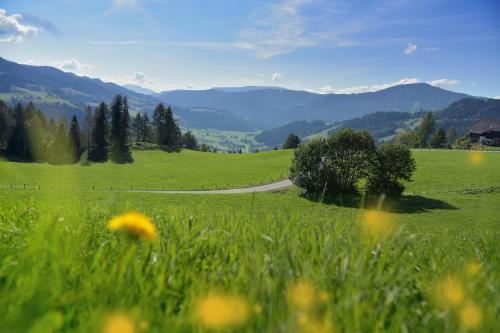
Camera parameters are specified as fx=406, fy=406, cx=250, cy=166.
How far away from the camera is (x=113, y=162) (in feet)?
386

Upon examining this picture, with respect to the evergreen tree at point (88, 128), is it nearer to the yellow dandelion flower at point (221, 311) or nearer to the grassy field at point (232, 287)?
the grassy field at point (232, 287)

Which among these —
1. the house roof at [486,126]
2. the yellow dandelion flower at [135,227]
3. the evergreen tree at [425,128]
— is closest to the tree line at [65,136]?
the evergreen tree at [425,128]

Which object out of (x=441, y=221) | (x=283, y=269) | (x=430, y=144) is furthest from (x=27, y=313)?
(x=430, y=144)

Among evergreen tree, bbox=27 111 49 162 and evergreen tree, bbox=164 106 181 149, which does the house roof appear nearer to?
evergreen tree, bbox=164 106 181 149

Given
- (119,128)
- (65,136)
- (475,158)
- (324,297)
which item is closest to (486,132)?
(475,158)

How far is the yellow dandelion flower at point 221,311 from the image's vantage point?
1826 millimetres

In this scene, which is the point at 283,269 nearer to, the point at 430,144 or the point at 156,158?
the point at 156,158

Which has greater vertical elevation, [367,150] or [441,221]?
[367,150]

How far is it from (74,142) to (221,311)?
131m

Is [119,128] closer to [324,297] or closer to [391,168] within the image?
[391,168]

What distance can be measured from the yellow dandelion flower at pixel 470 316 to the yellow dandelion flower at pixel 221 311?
1.01 metres

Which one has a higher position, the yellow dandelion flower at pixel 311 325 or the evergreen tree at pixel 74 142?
the yellow dandelion flower at pixel 311 325

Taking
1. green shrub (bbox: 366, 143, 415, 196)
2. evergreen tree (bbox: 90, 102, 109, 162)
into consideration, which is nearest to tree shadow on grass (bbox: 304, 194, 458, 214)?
green shrub (bbox: 366, 143, 415, 196)

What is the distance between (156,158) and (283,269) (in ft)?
415
